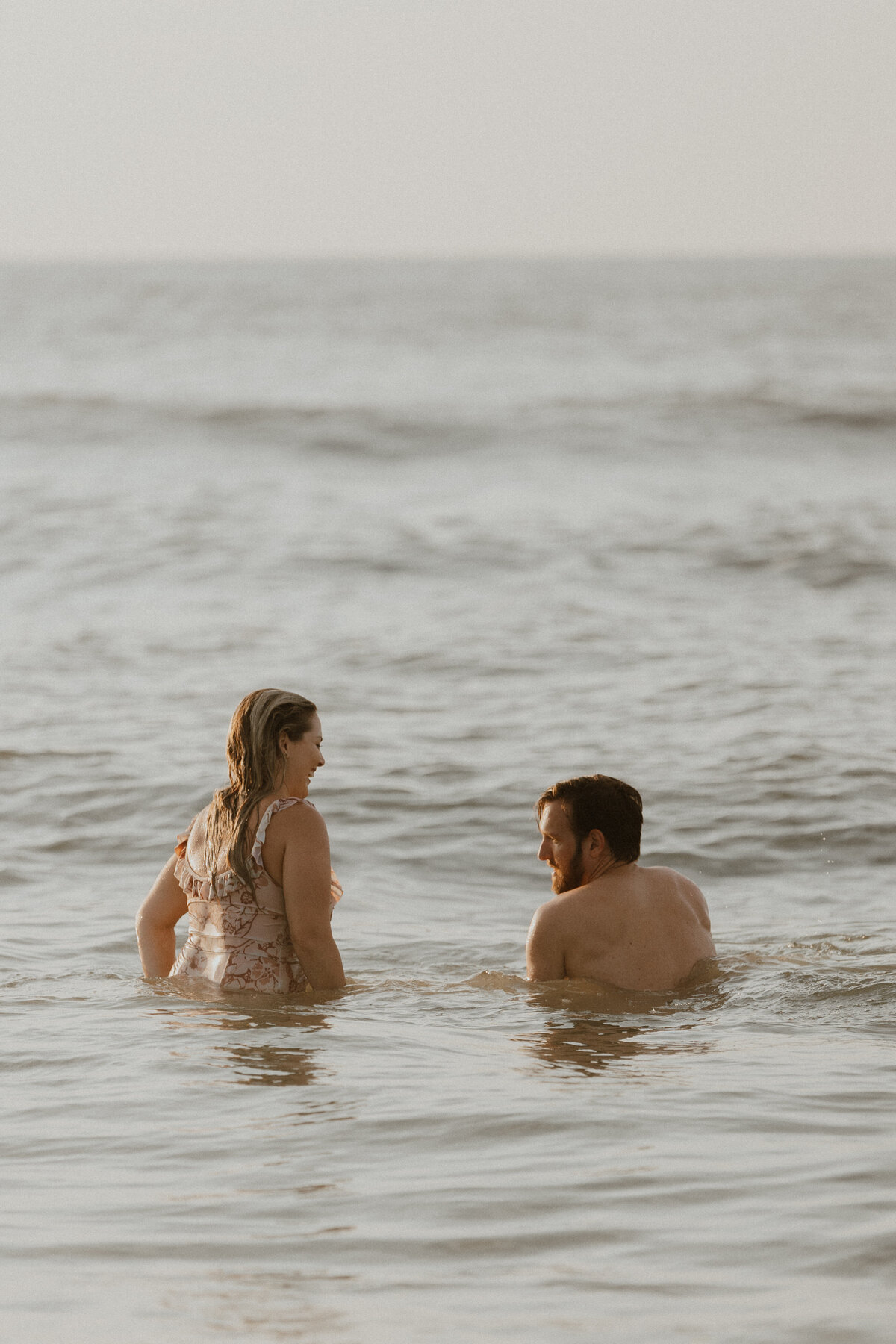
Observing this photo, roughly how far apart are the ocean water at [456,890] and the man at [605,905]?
0.11m

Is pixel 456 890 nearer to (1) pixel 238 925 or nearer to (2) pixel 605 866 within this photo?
(2) pixel 605 866

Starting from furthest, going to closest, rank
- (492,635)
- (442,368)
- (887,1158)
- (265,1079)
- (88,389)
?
(442,368)
(88,389)
(492,635)
(265,1079)
(887,1158)

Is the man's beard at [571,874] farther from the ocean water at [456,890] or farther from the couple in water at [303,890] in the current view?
the ocean water at [456,890]

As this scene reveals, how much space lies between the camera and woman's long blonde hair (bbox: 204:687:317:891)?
526 centimetres

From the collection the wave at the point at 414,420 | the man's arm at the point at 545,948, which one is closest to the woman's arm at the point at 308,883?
the man's arm at the point at 545,948

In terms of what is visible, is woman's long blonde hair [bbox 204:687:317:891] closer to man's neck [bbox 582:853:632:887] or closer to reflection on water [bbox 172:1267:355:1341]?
man's neck [bbox 582:853:632:887]

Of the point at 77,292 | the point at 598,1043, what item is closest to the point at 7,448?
the point at 598,1043

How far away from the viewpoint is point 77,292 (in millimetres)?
78812

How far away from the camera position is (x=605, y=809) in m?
5.50

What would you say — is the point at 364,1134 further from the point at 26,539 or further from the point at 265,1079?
the point at 26,539

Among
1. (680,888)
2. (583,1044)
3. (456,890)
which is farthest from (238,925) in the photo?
(456,890)

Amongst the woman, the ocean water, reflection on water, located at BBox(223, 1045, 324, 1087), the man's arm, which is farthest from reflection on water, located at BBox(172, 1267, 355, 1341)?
the man's arm

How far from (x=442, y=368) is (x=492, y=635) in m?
23.8

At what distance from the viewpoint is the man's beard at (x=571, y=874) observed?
5.62 metres
